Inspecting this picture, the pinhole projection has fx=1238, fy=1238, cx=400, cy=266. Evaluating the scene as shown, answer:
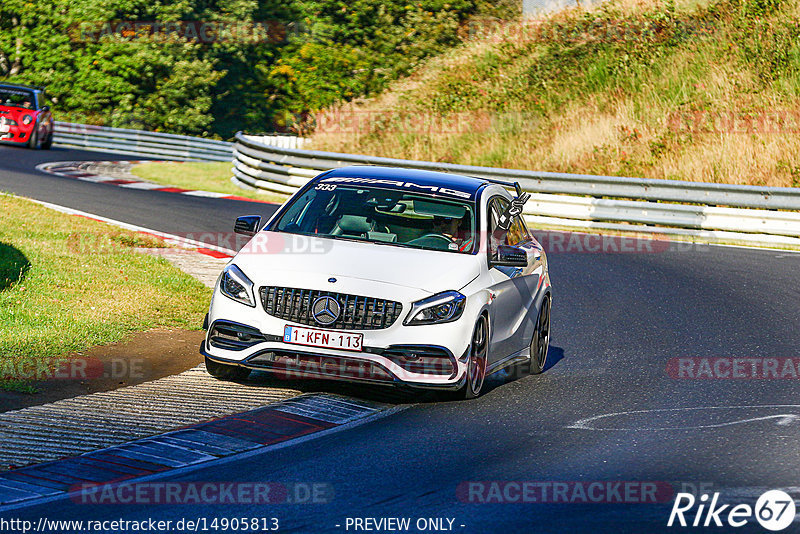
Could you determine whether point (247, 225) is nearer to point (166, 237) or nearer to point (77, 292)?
point (77, 292)

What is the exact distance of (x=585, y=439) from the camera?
26.4ft

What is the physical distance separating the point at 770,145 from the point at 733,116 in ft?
9.65

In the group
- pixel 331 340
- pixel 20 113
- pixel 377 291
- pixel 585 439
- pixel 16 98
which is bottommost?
pixel 585 439

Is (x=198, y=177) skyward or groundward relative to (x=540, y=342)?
skyward

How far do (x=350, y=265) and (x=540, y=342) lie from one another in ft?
7.94

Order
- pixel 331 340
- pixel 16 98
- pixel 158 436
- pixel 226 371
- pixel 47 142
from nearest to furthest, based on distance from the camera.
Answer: pixel 158 436, pixel 331 340, pixel 226 371, pixel 16 98, pixel 47 142

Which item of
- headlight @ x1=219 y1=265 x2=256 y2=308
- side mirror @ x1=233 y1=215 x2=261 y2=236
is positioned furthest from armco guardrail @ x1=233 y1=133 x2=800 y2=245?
headlight @ x1=219 y1=265 x2=256 y2=308

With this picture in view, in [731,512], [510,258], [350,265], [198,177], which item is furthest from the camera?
[198,177]

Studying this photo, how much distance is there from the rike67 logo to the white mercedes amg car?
2.63 meters

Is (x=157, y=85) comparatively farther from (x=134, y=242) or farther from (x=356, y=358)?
(x=356, y=358)

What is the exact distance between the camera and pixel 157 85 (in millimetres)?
50438

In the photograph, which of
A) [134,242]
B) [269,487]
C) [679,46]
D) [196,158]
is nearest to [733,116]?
[679,46]

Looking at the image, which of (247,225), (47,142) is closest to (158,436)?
(247,225)

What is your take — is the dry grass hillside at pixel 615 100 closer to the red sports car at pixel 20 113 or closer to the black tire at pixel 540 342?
the red sports car at pixel 20 113
